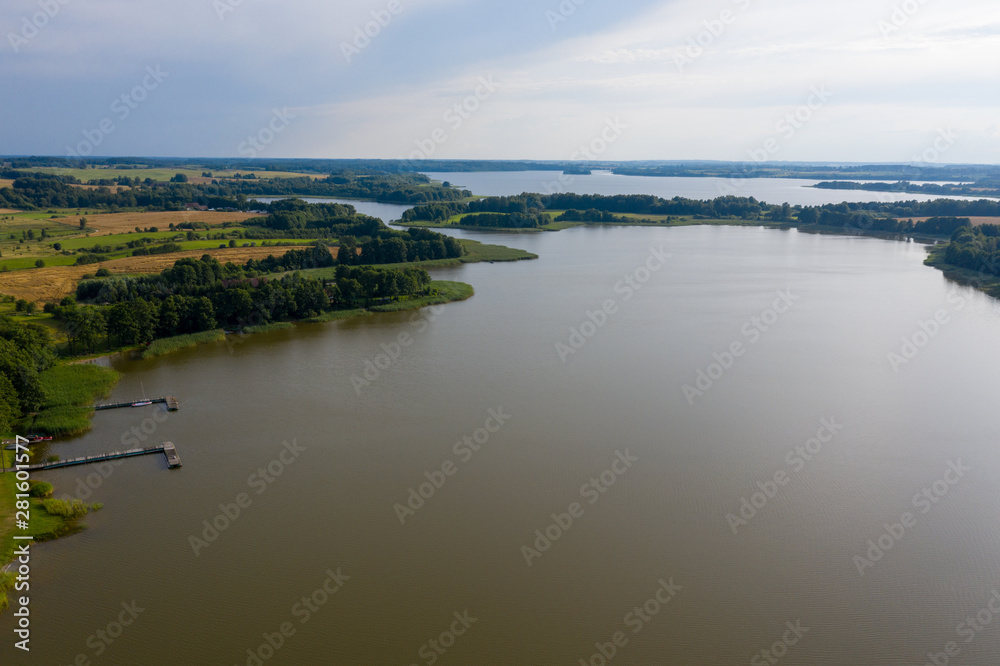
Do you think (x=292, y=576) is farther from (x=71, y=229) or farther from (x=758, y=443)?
(x=71, y=229)

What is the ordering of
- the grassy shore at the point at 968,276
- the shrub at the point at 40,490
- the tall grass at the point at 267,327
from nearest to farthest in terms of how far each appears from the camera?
the shrub at the point at 40,490
the tall grass at the point at 267,327
the grassy shore at the point at 968,276

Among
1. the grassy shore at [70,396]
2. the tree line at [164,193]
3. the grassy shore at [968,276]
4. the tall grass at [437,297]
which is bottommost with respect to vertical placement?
the grassy shore at [70,396]

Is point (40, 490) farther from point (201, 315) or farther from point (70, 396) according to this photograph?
point (201, 315)

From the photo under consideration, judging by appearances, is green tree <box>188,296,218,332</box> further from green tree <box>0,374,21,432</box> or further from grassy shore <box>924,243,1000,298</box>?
grassy shore <box>924,243,1000,298</box>

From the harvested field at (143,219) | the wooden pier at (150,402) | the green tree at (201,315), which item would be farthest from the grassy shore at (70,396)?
the harvested field at (143,219)

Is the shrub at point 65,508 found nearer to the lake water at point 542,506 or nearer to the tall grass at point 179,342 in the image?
the lake water at point 542,506

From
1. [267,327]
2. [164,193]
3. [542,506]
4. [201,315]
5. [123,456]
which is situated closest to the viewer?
[542,506]

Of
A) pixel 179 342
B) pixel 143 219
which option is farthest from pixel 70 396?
pixel 143 219

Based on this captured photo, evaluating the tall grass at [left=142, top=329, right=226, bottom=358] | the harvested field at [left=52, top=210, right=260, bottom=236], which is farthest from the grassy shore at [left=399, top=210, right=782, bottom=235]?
the tall grass at [left=142, top=329, right=226, bottom=358]

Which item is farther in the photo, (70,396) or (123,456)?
(70,396)
